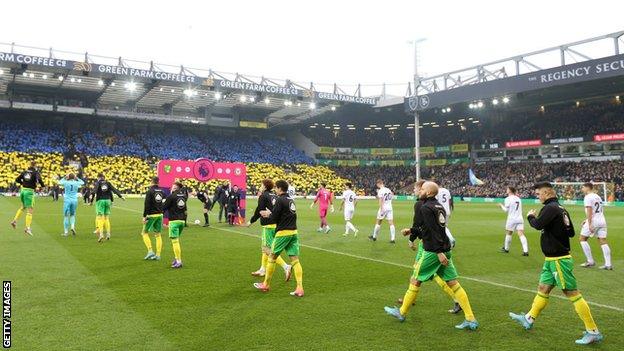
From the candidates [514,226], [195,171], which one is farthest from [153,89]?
[514,226]

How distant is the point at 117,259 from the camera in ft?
37.1

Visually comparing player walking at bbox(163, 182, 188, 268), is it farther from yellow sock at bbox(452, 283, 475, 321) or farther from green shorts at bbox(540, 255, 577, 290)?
green shorts at bbox(540, 255, 577, 290)

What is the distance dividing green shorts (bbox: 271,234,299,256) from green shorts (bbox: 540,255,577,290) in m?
4.00

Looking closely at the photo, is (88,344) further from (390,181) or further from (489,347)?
(390,181)

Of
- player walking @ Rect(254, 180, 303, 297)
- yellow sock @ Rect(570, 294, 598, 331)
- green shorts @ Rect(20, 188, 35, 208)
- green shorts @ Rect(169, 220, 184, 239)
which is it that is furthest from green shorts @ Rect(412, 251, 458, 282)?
green shorts @ Rect(20, 188, 35, 208)

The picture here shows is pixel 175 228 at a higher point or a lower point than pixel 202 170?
lower

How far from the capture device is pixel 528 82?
40375 mm

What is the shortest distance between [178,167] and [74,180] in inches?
278

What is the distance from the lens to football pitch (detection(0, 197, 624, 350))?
5625 millimetres

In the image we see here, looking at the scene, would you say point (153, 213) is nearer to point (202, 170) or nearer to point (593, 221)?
point (593, 221)

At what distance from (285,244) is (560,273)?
4.36 meters

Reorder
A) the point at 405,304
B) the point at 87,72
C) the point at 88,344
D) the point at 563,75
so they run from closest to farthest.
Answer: the point at 88,344, the point at 405,304, the point at 563,75, the point at 87,72

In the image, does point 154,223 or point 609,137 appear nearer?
point 154,223

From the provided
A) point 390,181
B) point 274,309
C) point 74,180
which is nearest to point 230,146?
point 390,181
